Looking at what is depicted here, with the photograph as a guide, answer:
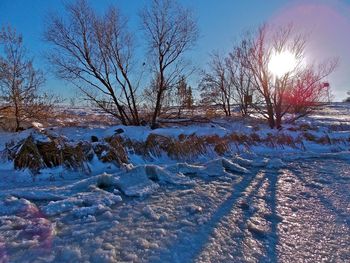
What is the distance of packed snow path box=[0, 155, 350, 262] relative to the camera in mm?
2686

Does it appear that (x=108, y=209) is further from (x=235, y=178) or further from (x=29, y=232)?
(x=235, y=178)

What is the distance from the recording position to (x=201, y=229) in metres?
3.28

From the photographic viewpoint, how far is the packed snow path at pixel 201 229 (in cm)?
269

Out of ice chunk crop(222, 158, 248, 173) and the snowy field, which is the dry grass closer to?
the snowy field

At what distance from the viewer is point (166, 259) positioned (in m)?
2.60

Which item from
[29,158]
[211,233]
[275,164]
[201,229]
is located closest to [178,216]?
[201,229]

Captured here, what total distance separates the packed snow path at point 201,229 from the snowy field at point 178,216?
1 cm

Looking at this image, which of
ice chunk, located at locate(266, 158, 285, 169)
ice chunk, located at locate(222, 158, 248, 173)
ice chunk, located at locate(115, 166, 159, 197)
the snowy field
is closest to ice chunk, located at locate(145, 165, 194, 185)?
the snowy field

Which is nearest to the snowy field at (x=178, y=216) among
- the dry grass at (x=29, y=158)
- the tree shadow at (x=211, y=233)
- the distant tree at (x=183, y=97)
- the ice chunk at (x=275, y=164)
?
the tree shadow at (x=211, y=233)

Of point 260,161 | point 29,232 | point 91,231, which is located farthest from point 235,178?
point 29,232

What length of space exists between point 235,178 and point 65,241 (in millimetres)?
3764

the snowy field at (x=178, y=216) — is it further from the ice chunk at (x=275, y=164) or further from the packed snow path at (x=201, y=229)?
the ice chunk at (x=275, y=164)

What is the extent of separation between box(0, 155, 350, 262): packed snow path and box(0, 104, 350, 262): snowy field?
0.4 inches

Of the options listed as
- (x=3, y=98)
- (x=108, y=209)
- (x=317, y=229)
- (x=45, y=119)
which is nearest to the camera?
(x=317, y=229)
